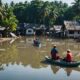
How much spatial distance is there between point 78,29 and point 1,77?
3986 centimetres

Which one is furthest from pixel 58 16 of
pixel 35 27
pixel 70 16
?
pixel 35 27

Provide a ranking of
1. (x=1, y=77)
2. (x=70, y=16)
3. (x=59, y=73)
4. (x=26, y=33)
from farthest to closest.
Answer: (x=70, y=16) < (x=26, y=33) < (x=59, y=73) < (x=1, y=77)

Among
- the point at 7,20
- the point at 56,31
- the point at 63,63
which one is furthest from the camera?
the point at 56,31

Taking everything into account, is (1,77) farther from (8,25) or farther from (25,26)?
(25,26)

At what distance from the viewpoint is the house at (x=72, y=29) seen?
56906mm

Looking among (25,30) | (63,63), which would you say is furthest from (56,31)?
(63,63)

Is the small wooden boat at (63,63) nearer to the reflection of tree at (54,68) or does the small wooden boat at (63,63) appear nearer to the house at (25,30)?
the reflection of tree at (54,68)

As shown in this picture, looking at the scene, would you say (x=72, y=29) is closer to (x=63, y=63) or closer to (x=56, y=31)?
(x=56, y=31)

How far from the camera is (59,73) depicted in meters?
20.5

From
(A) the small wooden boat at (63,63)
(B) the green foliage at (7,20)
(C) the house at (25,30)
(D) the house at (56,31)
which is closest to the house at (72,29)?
(D) the house at (56,31)

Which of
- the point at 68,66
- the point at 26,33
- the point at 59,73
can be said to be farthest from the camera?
the point at 26,33

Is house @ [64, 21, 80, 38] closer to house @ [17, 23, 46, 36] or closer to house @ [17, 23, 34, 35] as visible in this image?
house @ [17, 23, 34, 35]

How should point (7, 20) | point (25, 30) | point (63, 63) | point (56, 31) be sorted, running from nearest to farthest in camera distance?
point (63, 63) → point (7, 20) → point (56, 31) → point (25, 30)

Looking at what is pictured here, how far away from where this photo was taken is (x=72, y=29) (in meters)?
56.8
